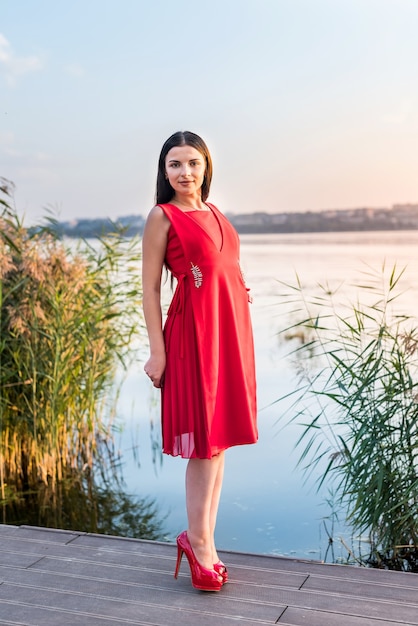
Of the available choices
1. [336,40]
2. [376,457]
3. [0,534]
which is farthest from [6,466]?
[336,40]

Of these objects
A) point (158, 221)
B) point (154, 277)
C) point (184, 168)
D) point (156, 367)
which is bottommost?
point (156, 367)

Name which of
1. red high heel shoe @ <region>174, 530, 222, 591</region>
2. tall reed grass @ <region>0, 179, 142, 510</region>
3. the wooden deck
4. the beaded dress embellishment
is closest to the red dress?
the beaded dress embellishment

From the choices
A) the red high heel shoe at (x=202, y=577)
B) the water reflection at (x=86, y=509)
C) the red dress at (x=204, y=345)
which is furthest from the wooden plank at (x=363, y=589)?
the water reflection at (x=86, y=509)

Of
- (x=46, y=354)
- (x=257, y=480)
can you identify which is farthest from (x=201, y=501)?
(x=257, y=480)

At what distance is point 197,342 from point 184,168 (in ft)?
1.69

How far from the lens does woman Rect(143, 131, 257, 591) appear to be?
7.65 ft

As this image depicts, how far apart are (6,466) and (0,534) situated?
178 cm

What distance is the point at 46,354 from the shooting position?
457 cm

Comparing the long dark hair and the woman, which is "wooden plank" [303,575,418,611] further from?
the long dark hair

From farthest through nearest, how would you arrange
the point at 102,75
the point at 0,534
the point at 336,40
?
the point at 336,40 < the point at 102,75 < the point at 0,534

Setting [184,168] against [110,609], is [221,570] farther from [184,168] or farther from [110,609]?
[184,168]

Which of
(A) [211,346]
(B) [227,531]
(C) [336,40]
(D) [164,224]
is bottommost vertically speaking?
(B) [227,531]

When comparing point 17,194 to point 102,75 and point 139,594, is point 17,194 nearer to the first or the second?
point 139,594

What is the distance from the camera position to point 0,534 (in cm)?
292
